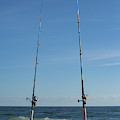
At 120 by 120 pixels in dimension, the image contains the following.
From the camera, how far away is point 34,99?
8516 mm

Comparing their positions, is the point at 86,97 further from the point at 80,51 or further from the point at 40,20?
the point at 40,20

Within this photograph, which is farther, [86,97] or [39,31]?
[39,31]

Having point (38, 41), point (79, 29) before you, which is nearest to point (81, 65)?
point (79, 29)

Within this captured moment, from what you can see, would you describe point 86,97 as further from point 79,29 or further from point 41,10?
point 41,10

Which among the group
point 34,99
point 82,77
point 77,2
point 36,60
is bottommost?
point 34,99

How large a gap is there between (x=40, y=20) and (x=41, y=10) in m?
0.49

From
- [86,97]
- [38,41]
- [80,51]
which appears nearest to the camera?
[86,97]

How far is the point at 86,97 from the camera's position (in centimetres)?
761

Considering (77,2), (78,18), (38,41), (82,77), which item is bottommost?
(82,77)

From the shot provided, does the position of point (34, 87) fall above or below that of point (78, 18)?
below

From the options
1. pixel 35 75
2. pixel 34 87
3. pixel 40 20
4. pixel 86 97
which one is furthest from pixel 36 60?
pixel 86 97

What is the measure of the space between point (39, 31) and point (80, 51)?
2.66m

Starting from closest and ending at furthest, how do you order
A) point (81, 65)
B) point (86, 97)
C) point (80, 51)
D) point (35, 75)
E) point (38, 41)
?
1. point (86, 97)
2. point (81, 65)
3. point (80, 51)
4. point (35, 75)
5. point (38, 41)

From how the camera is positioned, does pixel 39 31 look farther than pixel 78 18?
Yes
